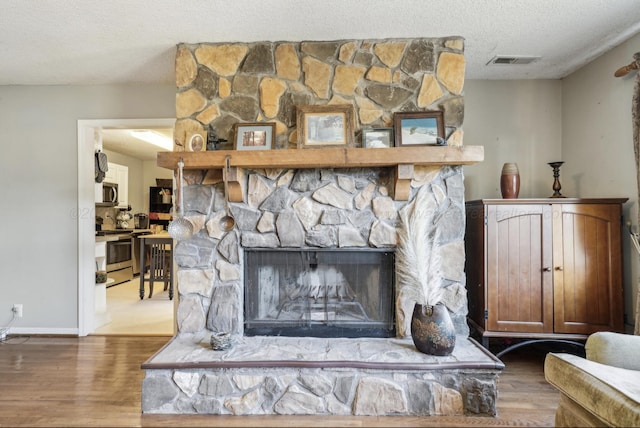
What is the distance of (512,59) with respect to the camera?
2.59 metres

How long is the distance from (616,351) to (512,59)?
2.16 metres

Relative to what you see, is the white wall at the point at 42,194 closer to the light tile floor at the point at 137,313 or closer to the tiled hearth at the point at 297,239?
the light tile floor at the point at 137,313

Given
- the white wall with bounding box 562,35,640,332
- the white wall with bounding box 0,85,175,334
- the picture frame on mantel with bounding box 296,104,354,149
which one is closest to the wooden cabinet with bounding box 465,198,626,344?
the white wall with bounding box 562,35,640,332

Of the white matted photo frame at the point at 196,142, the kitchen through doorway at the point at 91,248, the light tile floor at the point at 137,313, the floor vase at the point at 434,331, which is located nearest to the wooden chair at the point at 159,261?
the light tile floor at the point at 137,313

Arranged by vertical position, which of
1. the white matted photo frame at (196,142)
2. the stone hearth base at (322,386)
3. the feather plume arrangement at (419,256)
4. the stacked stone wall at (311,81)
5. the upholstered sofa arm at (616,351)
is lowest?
the stone hearth base at (322,386)

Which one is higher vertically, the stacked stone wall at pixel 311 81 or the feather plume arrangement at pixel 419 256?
the stacked stone wall at pixel 311 81

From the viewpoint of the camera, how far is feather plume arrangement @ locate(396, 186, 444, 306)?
205 centimetres

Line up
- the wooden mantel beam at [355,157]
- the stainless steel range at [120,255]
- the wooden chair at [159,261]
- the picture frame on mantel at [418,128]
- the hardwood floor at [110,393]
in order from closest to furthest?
1. the hardwood floor at [110,393]
2. the wooden mantel beam at [355,157]
3. the picture frame on mantel at [418,128]
4. the wooden chair at [159,261]
5. the stainless steel range at [120,255]

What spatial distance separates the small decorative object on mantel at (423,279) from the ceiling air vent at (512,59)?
4.29 ft

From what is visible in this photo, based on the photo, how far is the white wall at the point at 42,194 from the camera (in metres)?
3.14

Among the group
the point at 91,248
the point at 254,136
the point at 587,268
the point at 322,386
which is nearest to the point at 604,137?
the point at 587,268

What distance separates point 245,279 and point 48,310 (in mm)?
2275

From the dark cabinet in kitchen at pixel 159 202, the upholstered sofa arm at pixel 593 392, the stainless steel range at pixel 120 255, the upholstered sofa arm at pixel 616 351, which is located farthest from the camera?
the dark cabinet in kitchen at pixel 159 202

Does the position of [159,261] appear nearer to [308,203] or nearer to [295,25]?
[308,203]
